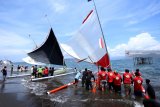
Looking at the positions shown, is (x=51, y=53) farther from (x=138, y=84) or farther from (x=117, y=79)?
(x=138, y=84)

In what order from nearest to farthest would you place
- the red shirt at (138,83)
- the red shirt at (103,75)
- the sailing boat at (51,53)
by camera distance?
the red shirt at (138,83) → the red shirt at (103,75) → the sailing boat at (51,53)

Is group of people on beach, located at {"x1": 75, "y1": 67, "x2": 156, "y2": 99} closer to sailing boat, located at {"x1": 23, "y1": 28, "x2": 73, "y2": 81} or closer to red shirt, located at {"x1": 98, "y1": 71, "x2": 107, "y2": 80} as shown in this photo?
red shirt, located at {"x1": 98, "y1": 71, "x2": 107, "y2": 80}

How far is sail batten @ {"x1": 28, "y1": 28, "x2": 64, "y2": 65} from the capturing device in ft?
103

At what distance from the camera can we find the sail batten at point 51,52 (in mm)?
31375

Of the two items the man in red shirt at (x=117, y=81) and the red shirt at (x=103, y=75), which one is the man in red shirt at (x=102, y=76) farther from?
the man in red shirt at (x=117, y=81)

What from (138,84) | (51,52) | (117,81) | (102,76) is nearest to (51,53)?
(51,52)

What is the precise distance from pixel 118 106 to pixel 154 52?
99.4 meters

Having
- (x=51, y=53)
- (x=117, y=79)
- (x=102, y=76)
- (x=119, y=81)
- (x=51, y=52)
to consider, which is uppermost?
(x=51, y=52)

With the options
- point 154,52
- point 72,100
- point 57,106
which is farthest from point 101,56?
point 154,52

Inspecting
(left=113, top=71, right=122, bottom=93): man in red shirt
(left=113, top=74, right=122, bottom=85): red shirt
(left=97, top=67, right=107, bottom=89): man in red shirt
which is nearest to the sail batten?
(left=97, top=67, right=107, bottom=89): man in red shirt

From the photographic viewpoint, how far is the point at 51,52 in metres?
31.9

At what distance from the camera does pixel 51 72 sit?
90.7ft

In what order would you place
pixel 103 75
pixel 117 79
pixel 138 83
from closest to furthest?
pixel 138 83 < pixel 117 79 < pixel 103 75

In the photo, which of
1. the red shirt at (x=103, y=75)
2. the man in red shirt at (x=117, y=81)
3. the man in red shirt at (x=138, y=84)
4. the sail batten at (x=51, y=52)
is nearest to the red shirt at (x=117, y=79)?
the man in red shirt at (x=117, y=81)
